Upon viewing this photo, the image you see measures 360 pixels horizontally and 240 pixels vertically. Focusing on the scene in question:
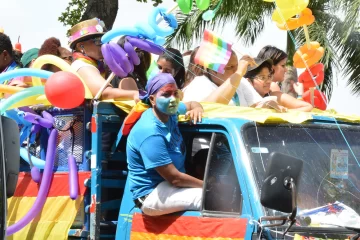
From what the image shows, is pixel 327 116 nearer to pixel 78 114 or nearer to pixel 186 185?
pixel 186 185

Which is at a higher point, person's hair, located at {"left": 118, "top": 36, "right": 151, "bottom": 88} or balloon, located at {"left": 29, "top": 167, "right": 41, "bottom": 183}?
person's hair, located at {"left": 118, "top": 36, "right": 151, "bottom": 88}

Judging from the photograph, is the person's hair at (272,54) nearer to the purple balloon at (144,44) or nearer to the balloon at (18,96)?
the purple balloon at (144,44)

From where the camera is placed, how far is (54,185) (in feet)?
19.4

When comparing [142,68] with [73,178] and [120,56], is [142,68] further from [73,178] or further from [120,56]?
[73,178]

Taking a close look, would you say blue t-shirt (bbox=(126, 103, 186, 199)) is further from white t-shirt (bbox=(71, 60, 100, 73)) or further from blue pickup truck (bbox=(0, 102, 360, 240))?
white t-shirt (bbox=(71, 60, 100, 73))

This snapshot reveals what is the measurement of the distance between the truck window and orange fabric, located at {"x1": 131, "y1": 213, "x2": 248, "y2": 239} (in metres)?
0.12

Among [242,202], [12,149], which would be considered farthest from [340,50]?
[12,149]

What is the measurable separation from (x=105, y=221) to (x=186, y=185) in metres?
0.76

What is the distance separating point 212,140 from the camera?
509 centimetres

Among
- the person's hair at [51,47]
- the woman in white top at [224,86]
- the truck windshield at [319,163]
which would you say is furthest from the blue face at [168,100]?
the person's hair at [51,47]

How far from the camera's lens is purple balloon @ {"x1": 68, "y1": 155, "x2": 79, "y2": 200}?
5652 millimetres

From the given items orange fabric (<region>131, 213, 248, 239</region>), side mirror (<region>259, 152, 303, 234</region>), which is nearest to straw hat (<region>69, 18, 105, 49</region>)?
orange fabric (<region>131, 213, 248, 239</region>)

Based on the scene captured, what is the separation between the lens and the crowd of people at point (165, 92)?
514 centimetres

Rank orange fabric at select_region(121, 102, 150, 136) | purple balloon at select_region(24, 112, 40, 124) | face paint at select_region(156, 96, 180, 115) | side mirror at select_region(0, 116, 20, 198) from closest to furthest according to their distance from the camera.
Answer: side mirror at select_region(0, 116, 20, 198) → face paint at select_region(156, 96, 180, 115) → orange fabric at select_region(121, 102, 150, 136) → purple balloon at select_region(24, 112, 40, 124)
